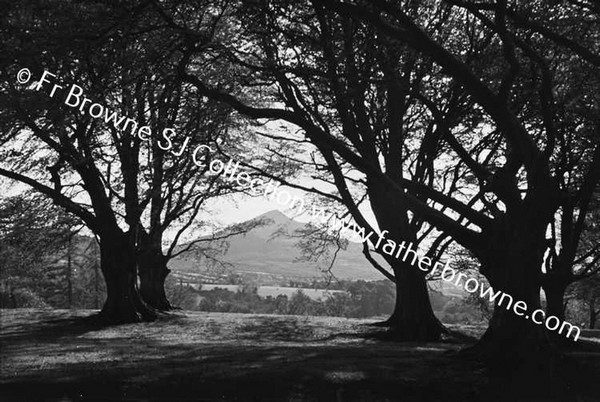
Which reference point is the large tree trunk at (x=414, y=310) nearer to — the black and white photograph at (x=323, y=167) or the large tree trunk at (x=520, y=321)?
the black and white photograph at (x=323, y=167)

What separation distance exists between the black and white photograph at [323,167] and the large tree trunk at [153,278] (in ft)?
0.46

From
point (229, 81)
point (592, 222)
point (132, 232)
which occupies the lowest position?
point (132, 232)

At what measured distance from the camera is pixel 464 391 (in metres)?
10.9

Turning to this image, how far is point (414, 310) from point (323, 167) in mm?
6639

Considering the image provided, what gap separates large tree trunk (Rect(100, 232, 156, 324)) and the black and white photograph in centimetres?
10

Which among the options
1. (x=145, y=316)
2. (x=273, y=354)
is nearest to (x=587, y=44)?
(x=273, y=354)

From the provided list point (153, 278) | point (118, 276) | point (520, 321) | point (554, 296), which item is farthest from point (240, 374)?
point (153, 278)

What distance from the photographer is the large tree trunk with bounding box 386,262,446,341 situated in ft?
75.3

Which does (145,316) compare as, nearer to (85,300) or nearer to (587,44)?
(587,44)

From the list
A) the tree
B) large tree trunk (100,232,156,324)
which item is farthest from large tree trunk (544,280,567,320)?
large tree trunk (100,232,156,324)

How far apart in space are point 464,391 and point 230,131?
22.2 meters

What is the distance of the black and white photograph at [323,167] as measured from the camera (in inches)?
449

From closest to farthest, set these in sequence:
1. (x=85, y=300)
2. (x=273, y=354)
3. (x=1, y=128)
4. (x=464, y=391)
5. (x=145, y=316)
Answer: (x=464, y=391) → (x=1, y=128) → (x=273, y=354) → (x=145, y=316) → (x=85, y=300)

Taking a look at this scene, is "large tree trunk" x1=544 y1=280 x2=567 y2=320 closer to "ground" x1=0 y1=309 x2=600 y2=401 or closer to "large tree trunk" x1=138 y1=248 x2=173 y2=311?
"ground" x1=0 y1=309 x2=600 y2=401
